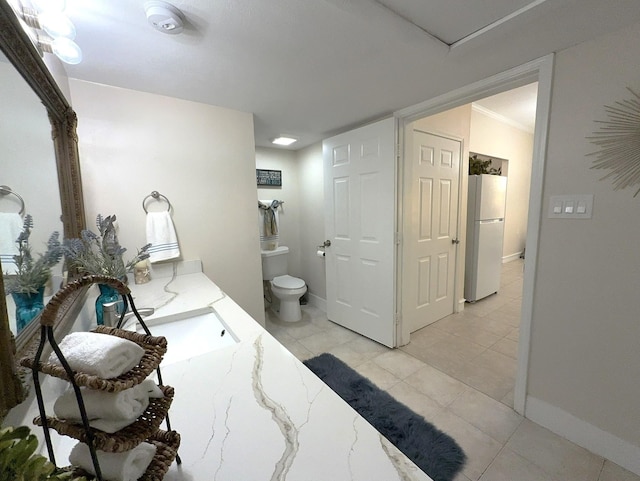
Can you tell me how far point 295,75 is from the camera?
1477 millimetres

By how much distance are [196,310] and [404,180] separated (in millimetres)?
1756

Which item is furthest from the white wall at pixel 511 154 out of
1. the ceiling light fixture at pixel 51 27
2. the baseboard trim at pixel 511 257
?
the ceiling light fixture at pixel 51 27

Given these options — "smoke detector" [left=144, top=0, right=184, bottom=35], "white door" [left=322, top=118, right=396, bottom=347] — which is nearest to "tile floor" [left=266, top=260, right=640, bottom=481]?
"white door" [left=322, top=118, right=396, bottom=347]

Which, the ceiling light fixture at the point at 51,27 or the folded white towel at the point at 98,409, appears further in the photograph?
the ceiling light fixture at the point at 51,27

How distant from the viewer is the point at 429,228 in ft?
8.15

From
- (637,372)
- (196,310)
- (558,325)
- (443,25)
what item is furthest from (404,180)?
(196,310)

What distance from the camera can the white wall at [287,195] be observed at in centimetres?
312

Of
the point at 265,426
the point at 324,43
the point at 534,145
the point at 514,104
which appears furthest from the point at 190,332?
the point at 514,104

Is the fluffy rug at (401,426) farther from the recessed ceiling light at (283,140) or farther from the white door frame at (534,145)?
the recessed ceiling light at (283,140)

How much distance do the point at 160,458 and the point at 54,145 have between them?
56.1 inches

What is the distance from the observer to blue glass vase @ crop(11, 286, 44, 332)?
590mm

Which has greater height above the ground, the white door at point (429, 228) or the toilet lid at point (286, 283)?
the white door at point (429, 228)

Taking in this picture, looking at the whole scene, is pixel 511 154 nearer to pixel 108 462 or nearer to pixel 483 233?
pixel 483 233

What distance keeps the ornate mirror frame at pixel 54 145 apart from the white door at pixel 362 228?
190cm
